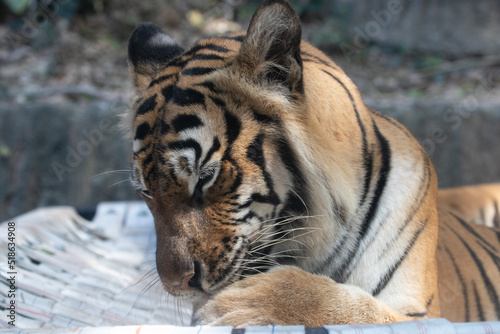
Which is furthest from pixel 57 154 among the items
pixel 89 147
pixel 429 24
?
pixel 429 24

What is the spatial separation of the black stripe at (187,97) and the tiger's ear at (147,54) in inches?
12.3

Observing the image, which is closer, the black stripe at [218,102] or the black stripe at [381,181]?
the black stripe at [218,102]

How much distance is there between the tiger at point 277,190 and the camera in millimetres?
1201

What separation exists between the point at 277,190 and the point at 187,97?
0.34 meters

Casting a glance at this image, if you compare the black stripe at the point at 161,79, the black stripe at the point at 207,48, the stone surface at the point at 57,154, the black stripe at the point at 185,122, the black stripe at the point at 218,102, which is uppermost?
the black stripe at the point at 207,48

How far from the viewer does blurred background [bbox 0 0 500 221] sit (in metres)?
3.85

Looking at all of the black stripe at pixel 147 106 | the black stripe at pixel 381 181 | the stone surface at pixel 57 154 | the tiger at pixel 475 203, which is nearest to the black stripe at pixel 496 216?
the tiger at pixel 475 203

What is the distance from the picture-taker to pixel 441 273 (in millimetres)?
1746

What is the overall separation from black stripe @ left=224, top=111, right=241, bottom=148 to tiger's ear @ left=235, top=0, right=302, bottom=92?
0.12m

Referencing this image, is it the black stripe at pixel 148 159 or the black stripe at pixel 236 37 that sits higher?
the black stripe at pixel 236 37

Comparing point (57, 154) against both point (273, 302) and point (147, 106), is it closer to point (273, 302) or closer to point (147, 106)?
point (147, 106)

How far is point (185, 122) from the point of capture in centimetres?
124

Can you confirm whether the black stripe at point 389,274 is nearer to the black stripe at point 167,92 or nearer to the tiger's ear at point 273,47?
the tiger's ear at point 273,47

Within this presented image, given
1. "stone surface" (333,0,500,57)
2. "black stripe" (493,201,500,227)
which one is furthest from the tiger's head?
"stone surface" (333,0,500,57)
